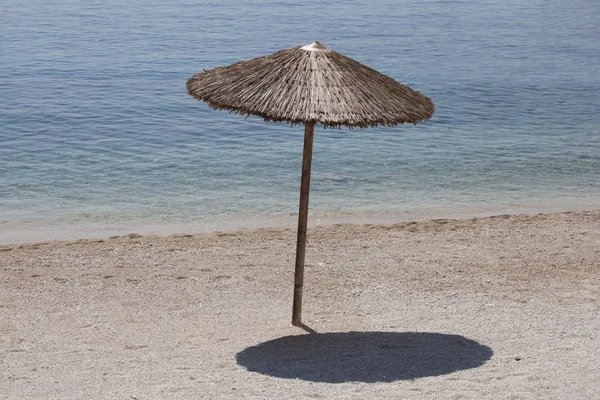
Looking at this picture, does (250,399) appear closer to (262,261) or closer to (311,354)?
(311,354)

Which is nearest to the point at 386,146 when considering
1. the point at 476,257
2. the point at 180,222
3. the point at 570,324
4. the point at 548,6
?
the point at 180,222

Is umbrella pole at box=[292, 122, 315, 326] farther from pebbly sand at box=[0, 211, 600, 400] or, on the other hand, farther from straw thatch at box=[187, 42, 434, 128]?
straw thatch at box=[187, 42, 434, 128]

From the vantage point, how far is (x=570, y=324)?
866cm

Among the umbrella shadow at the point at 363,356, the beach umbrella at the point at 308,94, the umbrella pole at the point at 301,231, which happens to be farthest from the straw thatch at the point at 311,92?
the umbrella shadow at the point at 363,356

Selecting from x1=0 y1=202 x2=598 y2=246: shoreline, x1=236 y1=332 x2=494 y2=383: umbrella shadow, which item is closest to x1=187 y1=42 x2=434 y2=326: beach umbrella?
x1=236 y1=332 x2=494 y2=383: umbrella shadow

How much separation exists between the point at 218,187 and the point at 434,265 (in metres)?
6.05

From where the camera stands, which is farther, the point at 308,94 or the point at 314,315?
the point at 314,315

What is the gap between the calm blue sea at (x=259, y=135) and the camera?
48.7 ft

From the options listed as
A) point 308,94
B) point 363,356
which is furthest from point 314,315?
point 308,94

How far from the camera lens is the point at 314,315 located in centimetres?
911

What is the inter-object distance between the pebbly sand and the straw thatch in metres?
2.08

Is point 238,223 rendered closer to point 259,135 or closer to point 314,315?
point 314,315

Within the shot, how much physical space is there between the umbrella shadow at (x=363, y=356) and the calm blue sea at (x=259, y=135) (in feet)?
18.1

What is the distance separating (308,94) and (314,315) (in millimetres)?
2433
